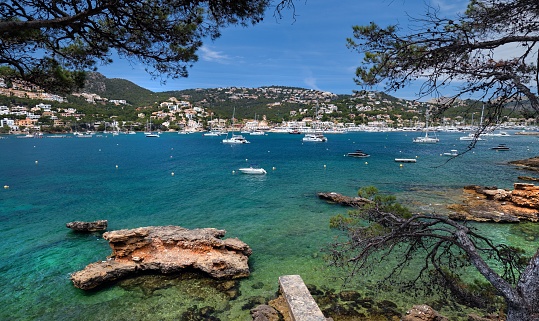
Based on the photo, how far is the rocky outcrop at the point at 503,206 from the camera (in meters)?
19.0

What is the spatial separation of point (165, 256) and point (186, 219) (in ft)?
24.8

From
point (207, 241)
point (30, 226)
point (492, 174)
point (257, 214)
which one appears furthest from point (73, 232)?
point (492, 174)

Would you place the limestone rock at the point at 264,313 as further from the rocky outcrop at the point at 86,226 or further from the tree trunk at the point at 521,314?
the rocky outcrop at the point at 86,226

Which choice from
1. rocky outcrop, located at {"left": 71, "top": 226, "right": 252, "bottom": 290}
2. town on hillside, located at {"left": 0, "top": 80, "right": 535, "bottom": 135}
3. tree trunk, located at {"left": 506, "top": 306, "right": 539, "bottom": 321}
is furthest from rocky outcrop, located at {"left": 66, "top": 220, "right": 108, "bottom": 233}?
town on hillside, located at {"left": 0, "top": 80, "right": 535, "bottom": 135}

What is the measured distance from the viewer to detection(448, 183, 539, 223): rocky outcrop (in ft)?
62.2

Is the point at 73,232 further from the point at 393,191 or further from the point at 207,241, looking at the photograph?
the point at 393,191

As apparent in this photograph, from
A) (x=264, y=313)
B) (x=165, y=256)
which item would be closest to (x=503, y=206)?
(x=264, y=313)

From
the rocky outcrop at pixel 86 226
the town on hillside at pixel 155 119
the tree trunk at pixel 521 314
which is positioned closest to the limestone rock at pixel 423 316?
the tree trunk at pixel 521 314

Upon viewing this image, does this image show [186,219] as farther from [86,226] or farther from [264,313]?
[264,313]

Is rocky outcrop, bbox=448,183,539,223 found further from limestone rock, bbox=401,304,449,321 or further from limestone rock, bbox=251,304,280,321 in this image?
limestone rock, bbox=251,304,280,321

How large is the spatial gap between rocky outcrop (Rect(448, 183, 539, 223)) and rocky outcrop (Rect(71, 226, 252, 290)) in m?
14.3

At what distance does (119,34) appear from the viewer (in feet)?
24.6

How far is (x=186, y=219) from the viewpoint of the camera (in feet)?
66.8

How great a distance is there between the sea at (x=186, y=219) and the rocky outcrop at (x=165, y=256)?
46cm
